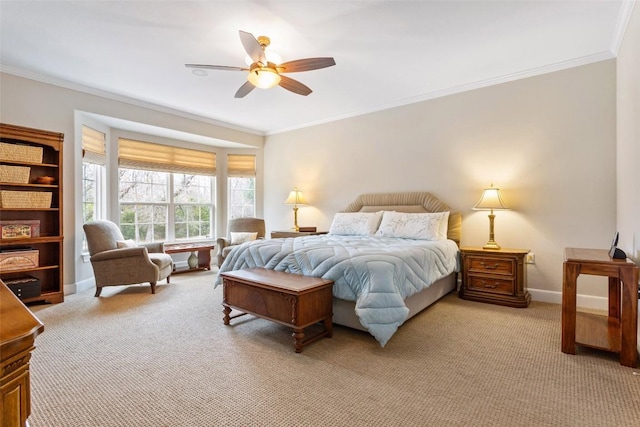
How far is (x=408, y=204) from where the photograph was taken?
4.67 meters

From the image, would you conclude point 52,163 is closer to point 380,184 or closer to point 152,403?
point 152,403

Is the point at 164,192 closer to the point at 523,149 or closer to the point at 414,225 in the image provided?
the point at 414,225

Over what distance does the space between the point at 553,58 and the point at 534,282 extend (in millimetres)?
2523

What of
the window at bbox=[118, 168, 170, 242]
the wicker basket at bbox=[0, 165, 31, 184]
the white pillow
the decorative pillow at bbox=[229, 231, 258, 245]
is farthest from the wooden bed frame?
the wicker basket at bbox=[0, 165, 31, 184]

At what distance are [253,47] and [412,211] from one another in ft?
9.68

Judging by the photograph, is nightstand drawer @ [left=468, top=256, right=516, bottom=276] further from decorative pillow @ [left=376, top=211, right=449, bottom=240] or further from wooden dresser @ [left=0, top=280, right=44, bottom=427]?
wooden dresser @ [left=0, top=280, right=44, bottom=427]

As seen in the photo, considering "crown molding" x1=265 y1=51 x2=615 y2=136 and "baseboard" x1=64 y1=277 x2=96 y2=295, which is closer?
"crown molding" x1=265 y1=51 x2=615 y2=136

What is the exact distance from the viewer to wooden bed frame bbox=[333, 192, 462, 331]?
2802 mm

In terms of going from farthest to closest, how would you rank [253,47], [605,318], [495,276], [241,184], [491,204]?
1. [241,184]
2. [491,204]
3. [495,276]
4. [605,318]
5. [253,47]

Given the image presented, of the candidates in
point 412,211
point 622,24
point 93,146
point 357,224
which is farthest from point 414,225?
point 93,146

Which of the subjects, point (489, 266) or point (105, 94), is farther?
point (105, 94)

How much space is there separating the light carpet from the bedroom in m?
1.09

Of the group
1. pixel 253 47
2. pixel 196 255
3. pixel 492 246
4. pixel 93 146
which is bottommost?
pixel 196 255

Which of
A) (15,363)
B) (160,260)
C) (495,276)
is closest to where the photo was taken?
(15,363)
